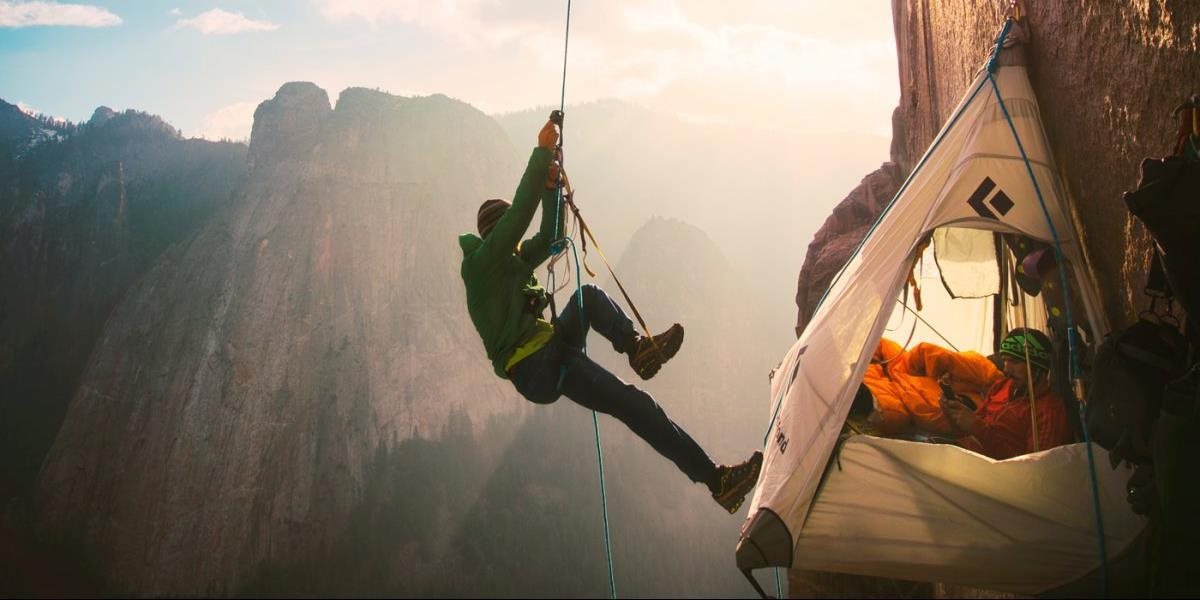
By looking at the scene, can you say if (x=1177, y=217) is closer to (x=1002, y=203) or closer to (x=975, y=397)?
(x=1002, y=203)

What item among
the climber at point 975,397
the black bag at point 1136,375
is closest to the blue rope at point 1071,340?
the black bag at point 1136,375

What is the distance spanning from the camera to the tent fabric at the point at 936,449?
135 inches

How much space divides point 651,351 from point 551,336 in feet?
2.14

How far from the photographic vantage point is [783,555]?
11.6 feet

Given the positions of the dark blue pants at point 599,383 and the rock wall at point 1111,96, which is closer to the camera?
the rock wall at point 1111,96

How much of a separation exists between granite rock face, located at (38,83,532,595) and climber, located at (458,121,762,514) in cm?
3158

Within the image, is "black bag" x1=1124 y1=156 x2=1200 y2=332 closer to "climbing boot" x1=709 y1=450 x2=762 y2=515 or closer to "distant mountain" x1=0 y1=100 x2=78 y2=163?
"climbing boot" x1=709 y1=450 x2=762 y2=515

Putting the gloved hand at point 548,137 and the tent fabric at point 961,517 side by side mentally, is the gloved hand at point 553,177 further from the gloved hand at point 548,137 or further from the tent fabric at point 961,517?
the tent fabric at point 961,517

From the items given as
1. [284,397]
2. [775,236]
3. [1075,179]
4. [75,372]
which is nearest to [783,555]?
[1075,179]

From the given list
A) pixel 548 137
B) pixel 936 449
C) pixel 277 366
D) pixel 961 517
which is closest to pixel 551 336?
pixel 548 137

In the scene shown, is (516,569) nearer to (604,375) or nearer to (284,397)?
(284,397)

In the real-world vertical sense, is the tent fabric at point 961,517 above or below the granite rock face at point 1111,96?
below

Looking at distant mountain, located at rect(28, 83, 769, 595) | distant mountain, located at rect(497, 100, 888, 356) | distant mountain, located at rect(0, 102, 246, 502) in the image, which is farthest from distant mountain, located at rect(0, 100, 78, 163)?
distant mountain, located at rect(497, 100, 888, 356)

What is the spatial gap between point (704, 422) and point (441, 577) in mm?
19734
